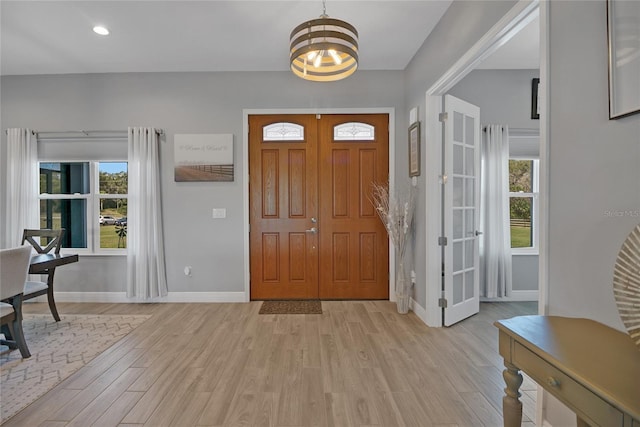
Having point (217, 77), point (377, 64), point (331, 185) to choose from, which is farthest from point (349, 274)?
point (217, 77)

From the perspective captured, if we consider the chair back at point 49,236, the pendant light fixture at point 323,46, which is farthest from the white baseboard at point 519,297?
the chair back at point 49,236

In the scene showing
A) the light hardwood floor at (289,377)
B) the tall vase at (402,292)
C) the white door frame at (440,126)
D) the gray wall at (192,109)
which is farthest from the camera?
the gray wall at (192,109)

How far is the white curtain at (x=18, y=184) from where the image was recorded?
383cm

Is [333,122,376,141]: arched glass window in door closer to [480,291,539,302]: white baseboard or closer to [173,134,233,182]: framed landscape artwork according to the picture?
[173,134,233,182]: framed landscape artwork

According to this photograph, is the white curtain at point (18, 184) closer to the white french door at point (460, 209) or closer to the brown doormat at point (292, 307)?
the brown doormat at point (292, 307)

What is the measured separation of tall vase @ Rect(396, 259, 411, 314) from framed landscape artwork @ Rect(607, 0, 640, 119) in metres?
2.53

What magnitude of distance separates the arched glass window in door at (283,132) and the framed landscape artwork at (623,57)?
3.08 meters

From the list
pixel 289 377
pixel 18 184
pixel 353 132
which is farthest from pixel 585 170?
pixel 18 184

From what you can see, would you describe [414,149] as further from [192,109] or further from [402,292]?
[192,109]

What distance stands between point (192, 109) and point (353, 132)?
2.14 metres

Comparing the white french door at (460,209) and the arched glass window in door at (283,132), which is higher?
the arched glass window in door at (283,132)

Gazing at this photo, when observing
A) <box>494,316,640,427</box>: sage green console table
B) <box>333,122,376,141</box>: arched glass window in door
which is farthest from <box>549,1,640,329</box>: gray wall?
<box>333,122,376,141</box>: arched glass window in door

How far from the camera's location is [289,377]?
7.19ft

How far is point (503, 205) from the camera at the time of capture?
12.6ft
